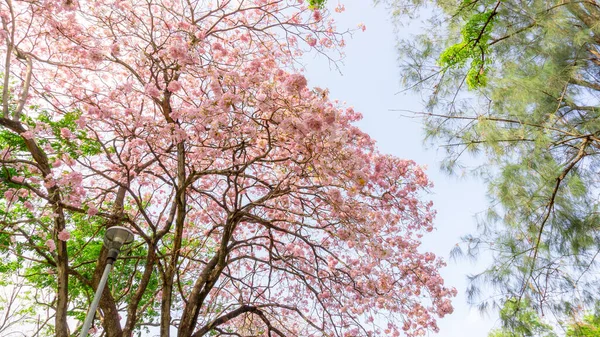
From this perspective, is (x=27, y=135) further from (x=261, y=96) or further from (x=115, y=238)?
(x=261, y=96)

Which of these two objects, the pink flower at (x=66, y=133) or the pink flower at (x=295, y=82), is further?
the pink flower at (x=66, y=133)

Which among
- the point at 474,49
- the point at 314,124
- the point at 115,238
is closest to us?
the point at 474,49

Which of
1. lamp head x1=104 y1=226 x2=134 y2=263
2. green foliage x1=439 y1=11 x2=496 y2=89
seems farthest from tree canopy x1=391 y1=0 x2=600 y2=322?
lamp head x1=104 y1=226 x2=134 y2=263

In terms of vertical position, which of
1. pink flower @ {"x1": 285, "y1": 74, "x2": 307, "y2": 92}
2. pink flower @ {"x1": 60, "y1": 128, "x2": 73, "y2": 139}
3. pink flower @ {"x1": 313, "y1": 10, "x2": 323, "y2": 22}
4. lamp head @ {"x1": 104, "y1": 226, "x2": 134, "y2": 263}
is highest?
pink flower @ {"x1": 313, "y1": 10, "x2": 323, "y2": 22}

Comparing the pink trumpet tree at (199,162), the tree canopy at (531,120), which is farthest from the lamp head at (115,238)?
the tree canopy at (531,120)

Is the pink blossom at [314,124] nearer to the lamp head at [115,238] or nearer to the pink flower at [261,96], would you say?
the pink flower at [261,96]

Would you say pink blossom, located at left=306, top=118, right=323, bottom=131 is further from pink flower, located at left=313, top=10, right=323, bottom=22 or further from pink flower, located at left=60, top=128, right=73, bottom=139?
pink flower, located at left=60, top=128, right=73, bottom=139

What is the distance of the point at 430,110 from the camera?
4.59 m

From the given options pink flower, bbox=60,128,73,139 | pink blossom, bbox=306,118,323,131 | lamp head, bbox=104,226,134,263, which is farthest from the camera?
pink flower, bbox=60,128,73,139

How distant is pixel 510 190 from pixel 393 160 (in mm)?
3050

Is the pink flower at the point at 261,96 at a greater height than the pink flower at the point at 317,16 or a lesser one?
lesser

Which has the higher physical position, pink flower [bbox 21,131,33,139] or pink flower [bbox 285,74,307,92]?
pink flower [bbox 285,74,307,92]

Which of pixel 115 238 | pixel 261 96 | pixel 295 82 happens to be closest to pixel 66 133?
pixel 115 238

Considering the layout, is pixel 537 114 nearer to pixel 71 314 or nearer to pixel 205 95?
pixel 205 95
